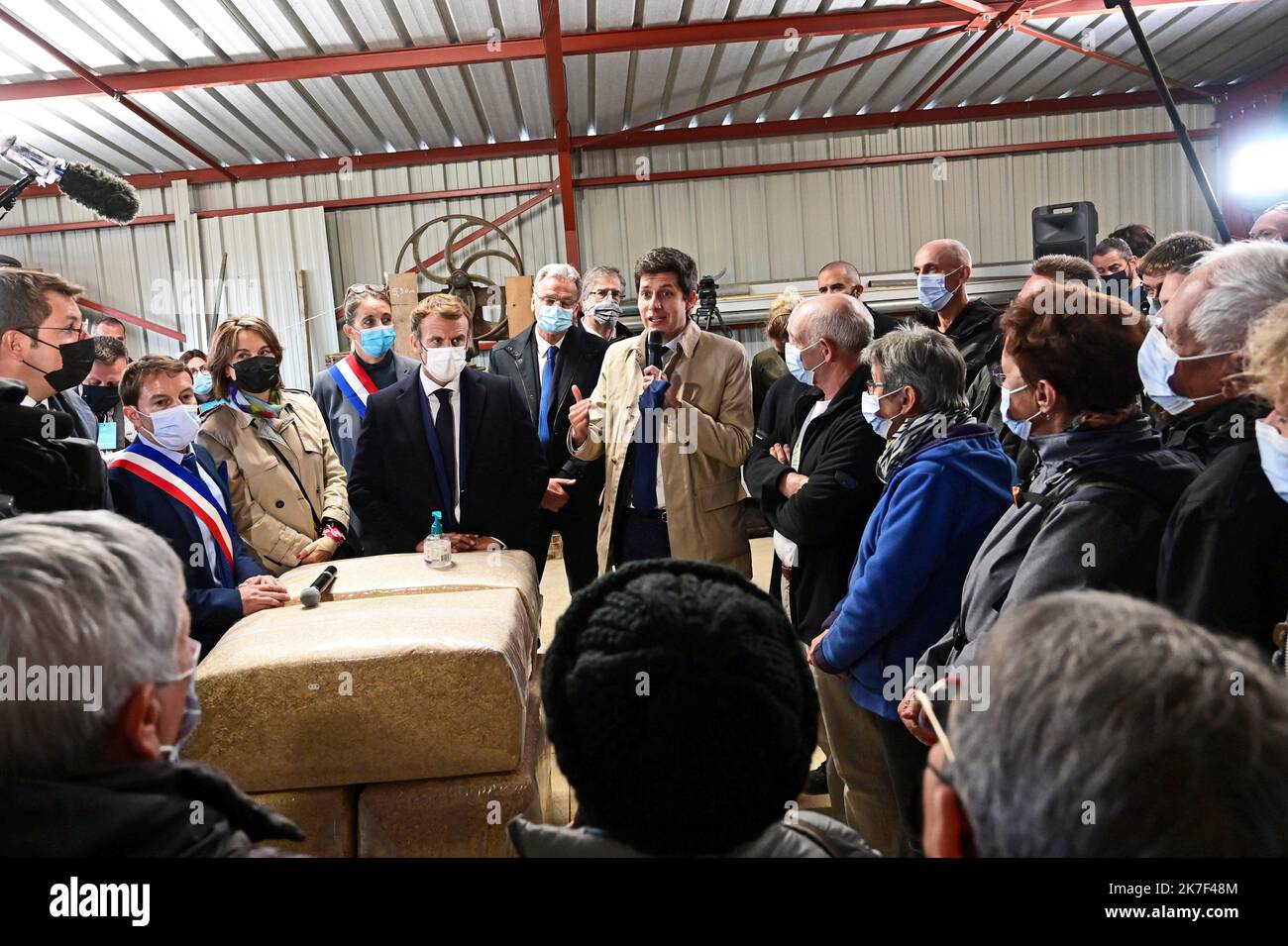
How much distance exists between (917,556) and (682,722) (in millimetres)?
1405

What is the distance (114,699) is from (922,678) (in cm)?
166

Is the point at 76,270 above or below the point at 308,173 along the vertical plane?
below

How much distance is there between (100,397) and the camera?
18.5ft

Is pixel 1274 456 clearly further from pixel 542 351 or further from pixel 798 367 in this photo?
pixel 542 351

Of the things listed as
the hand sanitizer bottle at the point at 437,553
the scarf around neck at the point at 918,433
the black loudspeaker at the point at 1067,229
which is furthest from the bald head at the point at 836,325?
the black loudspeaker at the point at 1067,229

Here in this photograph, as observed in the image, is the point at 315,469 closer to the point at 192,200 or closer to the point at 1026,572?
the point at 1026,572

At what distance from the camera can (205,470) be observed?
2.85 m

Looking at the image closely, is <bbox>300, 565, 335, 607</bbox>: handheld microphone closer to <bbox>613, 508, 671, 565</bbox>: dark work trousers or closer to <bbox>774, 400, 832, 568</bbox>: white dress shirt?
<bbox>613, 508, 671, 565</bbox>: dark work trousers

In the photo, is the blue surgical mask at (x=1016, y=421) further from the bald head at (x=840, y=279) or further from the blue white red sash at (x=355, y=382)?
the blue white red sash at (x=355, y=382)

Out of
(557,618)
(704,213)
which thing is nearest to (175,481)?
(557,618)

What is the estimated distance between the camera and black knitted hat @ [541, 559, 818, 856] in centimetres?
94

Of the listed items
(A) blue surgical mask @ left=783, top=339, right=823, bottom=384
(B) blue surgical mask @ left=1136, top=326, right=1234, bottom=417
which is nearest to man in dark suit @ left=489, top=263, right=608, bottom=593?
(A) blue surgical mask @ left=783, top=339, right=823, bottom=384

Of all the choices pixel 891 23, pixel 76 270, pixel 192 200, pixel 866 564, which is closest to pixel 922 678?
pixel 866 564

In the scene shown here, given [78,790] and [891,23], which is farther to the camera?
[891,23]
